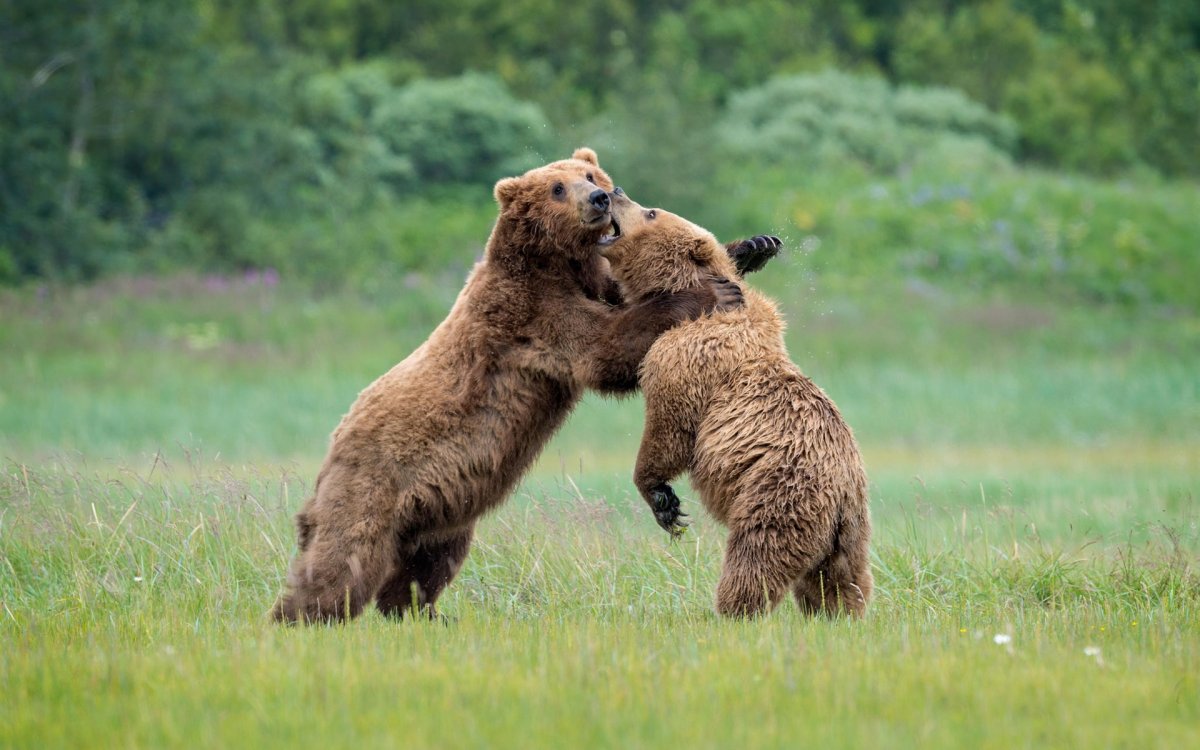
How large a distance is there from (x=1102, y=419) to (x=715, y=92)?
21.4m

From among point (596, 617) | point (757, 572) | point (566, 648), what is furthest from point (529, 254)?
point (566, 648)

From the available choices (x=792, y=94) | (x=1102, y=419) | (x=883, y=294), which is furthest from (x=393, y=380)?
(x=792, y=94)

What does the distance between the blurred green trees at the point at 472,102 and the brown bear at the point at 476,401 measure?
58.9 feet

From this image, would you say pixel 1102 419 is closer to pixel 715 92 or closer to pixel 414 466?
pixel 414 466

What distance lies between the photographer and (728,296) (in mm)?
6520

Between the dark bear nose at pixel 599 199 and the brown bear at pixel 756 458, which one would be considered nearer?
the brown bear at pixel 756 458

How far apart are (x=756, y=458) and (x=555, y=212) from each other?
167cm

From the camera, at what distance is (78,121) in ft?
83.0

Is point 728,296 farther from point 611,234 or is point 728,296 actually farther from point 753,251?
point 611,234

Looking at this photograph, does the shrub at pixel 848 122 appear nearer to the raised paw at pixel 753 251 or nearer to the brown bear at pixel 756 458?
the raised paw at pixel 753 251

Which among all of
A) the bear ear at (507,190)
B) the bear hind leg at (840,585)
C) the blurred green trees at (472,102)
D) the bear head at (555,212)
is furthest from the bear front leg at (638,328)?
the blurred green trees at (472,102)

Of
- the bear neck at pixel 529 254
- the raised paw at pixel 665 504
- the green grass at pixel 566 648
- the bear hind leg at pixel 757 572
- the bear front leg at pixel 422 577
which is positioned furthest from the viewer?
the bear front leg at pixel 422 577

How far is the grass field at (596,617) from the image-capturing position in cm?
452

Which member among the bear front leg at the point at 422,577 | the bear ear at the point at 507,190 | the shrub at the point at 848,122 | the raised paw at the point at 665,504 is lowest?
the bear front leg at the point at 422,577
